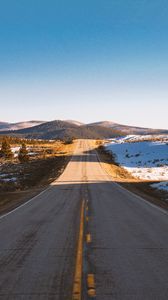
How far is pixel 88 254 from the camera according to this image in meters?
8.81

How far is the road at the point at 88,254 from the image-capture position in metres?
6.27

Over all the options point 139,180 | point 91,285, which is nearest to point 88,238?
point 91,285

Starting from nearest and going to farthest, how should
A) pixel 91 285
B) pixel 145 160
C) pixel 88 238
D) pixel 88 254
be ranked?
pixel 91 285, pixel 88 254, pixel 88 238, pixel 145 160

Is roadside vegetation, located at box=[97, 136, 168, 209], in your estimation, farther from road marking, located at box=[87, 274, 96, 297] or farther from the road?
road marking, located at box=[87, 274, 96, 297]

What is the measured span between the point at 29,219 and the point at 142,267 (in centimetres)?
806

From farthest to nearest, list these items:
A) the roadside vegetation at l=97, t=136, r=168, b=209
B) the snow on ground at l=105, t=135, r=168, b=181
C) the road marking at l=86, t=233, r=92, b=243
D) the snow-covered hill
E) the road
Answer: the snow on ground at l=105, t=135, r=168, b=181 → the snow-covered hill → the roadside vegetation at l=97, t=136, r=168, b=209 → the road marking at l=86, t=233, r=92, b=243 → the road

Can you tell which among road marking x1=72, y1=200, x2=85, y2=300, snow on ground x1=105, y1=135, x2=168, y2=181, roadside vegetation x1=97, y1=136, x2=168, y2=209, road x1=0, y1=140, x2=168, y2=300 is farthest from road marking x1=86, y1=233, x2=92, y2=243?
snow on ground x1=105, y1=135, x2=168, y2=181

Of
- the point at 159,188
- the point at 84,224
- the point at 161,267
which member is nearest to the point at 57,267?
the point at 161,267

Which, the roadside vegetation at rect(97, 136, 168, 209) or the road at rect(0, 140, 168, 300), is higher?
the road at rect(0, 140, 168, 300)

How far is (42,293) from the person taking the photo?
6.06 metres

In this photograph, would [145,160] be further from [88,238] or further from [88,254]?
[88,254]

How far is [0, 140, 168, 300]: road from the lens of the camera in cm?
627

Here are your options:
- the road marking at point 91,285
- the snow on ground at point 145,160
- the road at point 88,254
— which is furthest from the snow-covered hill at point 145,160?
the road marking at point 91,285

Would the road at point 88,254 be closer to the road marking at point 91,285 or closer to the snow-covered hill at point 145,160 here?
the road marking at point 91,285
